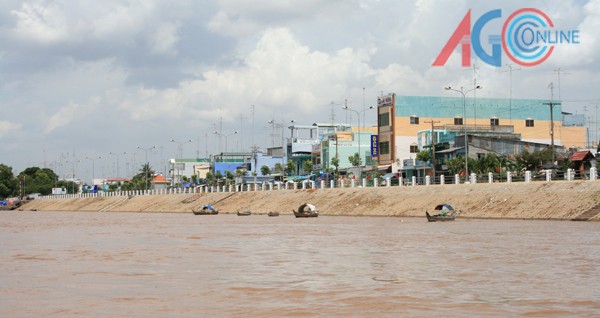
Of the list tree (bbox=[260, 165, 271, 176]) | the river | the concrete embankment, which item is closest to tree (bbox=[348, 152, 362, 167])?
the concrete embankment

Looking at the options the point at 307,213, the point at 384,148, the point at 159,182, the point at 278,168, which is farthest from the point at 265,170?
the point at 307,213

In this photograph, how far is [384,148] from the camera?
11088cm

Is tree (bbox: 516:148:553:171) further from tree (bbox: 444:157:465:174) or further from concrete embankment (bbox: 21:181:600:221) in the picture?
concrete embankment (bbox: 21:181:600:221)

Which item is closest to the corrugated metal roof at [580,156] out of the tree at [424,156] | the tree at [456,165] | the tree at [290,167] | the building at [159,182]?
the tree at [456,165]

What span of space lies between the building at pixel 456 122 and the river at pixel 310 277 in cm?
6939

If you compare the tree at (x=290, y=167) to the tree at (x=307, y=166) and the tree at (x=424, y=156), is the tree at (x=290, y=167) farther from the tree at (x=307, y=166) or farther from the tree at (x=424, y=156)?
the tree at (x=424, y=156)

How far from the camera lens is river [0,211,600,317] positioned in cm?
1738

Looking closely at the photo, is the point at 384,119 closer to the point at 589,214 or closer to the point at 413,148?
the point at 413,148

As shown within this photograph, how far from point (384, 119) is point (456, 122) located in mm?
10499

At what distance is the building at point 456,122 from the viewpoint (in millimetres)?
107938

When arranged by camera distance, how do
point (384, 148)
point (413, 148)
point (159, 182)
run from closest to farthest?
point (413, 148) → point (384, 148) → point (159, 182)

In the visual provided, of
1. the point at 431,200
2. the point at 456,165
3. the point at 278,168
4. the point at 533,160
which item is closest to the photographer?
the point at 431,200

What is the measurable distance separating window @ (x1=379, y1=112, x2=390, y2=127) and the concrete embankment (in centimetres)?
2017

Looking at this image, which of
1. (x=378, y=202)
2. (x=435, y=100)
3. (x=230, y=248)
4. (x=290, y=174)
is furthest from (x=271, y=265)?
(x=290, y=174)
